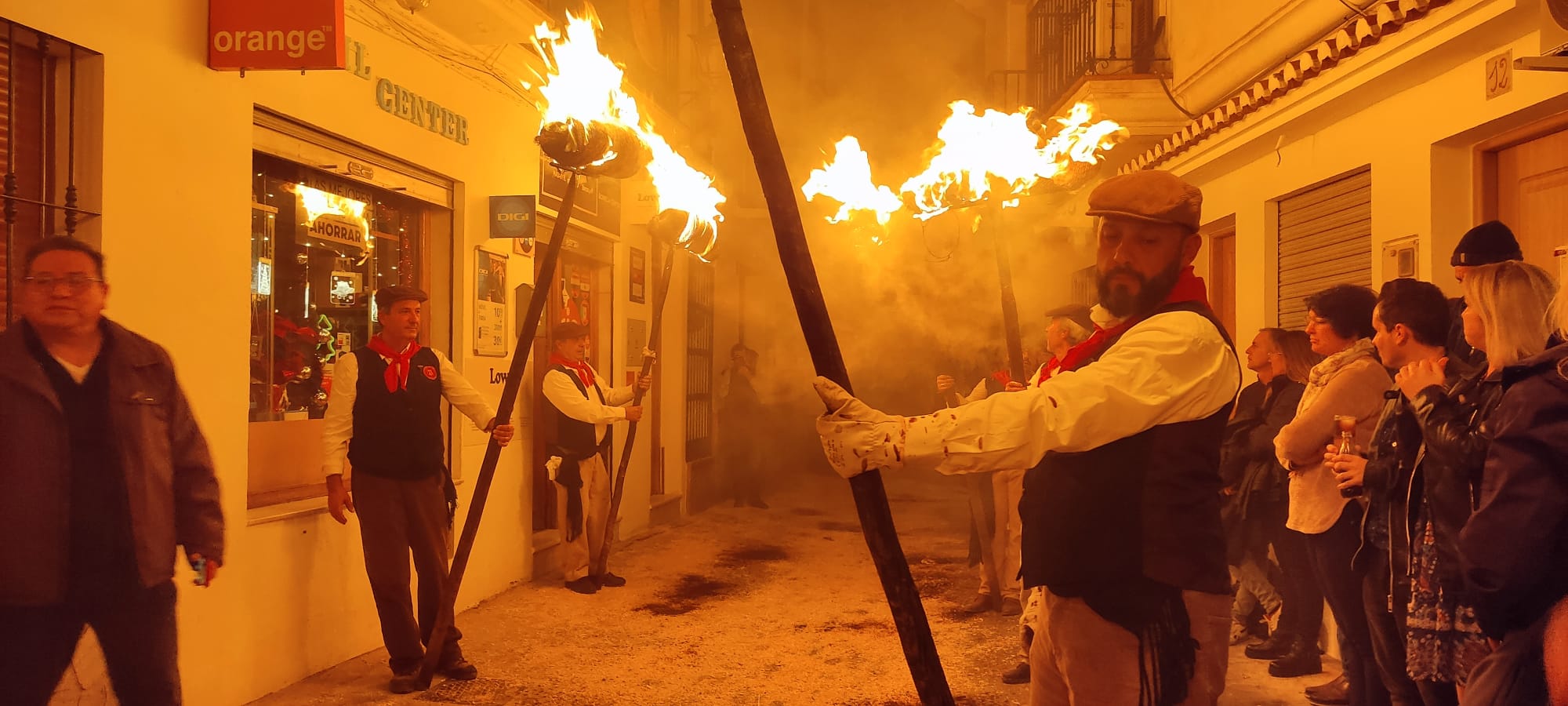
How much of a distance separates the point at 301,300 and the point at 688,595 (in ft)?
11.9

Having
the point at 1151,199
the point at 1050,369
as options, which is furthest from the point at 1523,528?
the point at 1050,369

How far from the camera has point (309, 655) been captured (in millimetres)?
5504

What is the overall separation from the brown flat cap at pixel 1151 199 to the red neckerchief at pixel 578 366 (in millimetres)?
5661

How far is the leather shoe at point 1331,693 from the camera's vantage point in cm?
518

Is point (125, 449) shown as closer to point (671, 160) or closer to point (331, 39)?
point (331, 39)

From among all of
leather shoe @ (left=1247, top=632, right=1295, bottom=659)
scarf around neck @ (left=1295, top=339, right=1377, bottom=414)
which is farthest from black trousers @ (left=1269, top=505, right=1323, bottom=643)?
scarf around neck @ (left=1295, top=339, right=1377, bottom=414)

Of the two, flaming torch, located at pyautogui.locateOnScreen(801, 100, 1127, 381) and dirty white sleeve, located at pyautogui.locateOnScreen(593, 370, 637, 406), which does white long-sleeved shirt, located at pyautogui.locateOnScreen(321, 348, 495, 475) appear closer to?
dirty white sleeve, located at pyautogui.locateOnScreen(593, 370, 637, 406)

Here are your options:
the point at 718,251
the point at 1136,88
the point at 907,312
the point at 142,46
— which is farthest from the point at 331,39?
the point at 907,312

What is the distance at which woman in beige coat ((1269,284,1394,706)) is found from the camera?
435 cm

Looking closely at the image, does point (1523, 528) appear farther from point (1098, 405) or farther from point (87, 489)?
point (87, 489)

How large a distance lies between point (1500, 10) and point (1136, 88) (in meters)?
4.92

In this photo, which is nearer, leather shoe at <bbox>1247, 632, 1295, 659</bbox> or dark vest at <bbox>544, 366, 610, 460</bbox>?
leather shoe at <bbox>1247, 632, 1295, 659</bbox>

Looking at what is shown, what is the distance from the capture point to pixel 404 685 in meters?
5.34

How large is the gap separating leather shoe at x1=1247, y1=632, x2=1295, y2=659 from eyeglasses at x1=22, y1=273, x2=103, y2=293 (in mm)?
6174
